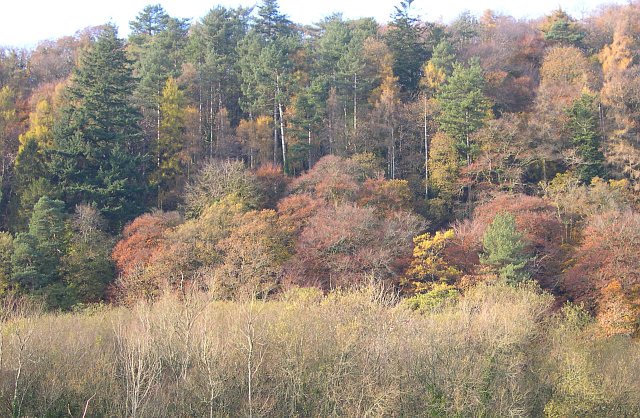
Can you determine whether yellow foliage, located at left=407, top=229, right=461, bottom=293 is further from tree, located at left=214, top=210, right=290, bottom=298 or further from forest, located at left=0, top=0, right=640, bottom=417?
tree, located at left=214, top=210, right=290, bottom=298

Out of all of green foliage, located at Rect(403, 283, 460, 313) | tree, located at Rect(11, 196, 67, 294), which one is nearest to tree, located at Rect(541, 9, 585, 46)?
green foliage, located at Rect(403, 283, 460, 313)

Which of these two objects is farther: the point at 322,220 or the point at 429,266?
the point at 322,220

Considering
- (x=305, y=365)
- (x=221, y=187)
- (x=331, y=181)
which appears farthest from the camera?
(x=331, y=181)

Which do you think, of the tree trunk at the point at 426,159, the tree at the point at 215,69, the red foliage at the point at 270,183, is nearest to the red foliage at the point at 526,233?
the tree trunk at the point at 426,159

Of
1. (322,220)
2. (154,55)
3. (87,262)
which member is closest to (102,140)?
(154,55)

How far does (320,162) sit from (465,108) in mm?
9530

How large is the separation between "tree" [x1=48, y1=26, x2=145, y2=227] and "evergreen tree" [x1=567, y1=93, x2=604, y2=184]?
24412 mm

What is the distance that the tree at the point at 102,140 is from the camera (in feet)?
110

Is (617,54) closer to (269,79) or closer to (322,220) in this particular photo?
(269,79)

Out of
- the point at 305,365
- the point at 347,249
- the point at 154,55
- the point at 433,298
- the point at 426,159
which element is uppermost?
the point at 154,55

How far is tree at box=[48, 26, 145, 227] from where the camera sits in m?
33.6

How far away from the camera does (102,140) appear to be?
35.5 meters

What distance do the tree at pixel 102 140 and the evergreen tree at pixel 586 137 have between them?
2441 centimetres

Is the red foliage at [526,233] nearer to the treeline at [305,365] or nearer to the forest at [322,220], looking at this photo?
the forest at [322,220]
